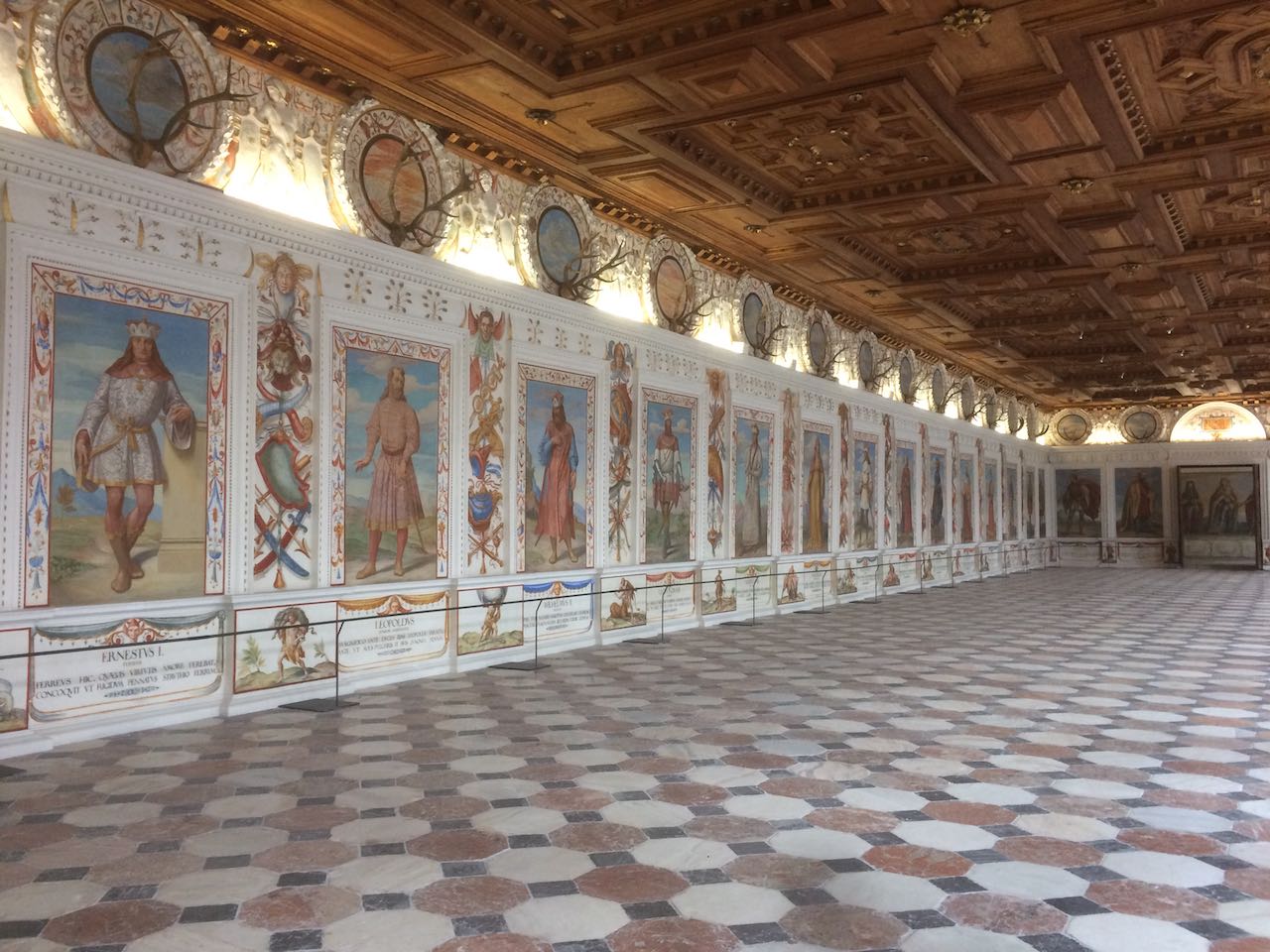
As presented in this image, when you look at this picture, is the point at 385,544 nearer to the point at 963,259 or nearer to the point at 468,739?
the point at 468,739

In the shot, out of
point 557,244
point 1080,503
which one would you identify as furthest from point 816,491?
point 1080,503

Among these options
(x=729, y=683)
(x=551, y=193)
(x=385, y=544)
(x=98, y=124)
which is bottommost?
(x=729, y=683)

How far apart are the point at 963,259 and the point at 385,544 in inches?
479

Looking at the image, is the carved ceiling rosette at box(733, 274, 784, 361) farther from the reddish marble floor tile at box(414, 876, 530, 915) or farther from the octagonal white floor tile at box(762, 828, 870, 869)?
the reddish marble floor tile at box(414, 876, 530, 915)

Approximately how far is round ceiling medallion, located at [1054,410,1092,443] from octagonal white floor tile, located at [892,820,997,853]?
1487 inches

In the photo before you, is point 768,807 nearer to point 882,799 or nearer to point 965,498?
point 882,799

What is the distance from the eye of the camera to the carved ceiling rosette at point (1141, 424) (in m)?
38.6

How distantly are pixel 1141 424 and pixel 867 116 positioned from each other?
107 ft

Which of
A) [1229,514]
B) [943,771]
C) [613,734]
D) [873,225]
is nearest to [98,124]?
[613,734]

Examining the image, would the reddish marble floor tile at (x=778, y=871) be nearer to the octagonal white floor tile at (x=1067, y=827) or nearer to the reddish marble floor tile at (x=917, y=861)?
the reddish marble floor tile at (x=917, y=861)

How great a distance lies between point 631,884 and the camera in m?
4.89

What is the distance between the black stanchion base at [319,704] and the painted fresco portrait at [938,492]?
20227 mm

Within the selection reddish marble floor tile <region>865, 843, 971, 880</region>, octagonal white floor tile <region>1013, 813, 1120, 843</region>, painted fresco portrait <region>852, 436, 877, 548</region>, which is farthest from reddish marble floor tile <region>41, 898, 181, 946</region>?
painted fresco portrait <region>852, 436, 877, 548</region>

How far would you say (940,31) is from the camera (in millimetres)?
9352
